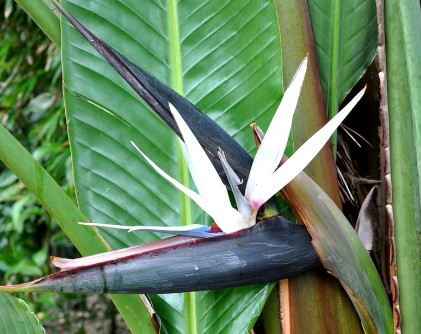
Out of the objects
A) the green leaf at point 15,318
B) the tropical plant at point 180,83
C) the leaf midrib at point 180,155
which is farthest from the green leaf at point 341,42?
the green leaf at point 15,318

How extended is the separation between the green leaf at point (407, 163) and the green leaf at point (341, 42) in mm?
72

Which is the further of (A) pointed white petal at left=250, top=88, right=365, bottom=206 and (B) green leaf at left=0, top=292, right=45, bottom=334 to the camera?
(B) green leaf at left=0, top=292, right=45, bottom=334

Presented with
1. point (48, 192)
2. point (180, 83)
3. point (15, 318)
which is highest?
point (180, 83)

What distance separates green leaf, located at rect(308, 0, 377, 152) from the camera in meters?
0.55

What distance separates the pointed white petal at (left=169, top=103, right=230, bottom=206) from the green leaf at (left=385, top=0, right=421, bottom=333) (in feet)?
0.52

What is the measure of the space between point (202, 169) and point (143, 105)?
166 millimetres

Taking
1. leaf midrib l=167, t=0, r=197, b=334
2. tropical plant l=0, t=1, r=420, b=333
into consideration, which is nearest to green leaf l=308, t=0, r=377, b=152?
tropical plant l=0, t=1, r=420, b=333

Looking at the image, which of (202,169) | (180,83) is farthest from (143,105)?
(202,169)

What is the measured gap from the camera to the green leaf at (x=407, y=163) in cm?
48

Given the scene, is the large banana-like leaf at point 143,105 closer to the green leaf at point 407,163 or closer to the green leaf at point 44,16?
the green leaf at point 44,16

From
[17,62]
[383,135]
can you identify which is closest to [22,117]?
[17,62]

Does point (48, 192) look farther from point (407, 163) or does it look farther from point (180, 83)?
point (407, 163)

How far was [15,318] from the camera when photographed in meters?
0.56

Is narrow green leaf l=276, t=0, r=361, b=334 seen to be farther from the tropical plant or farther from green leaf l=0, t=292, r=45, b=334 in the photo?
green leaf l=0, t=292, r=45, b=334
